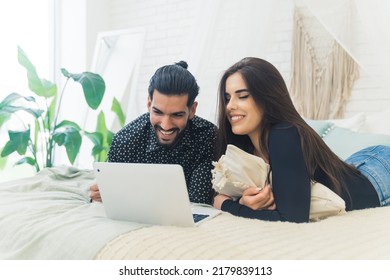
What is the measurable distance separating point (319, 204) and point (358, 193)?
0.29 meters

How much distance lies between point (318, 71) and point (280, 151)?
1516mm

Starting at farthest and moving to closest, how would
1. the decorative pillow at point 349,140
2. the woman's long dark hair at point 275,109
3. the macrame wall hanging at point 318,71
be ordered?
the macrame wall hanging at point 318,71 → the decorative pillow at point 349,140 → the woman's long dark hair at point 275,109

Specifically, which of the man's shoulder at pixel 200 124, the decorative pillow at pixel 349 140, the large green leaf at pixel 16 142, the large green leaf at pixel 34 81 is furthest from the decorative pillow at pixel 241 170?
the large green leaf at pixel 34 81

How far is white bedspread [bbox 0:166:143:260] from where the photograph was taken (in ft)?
3.42

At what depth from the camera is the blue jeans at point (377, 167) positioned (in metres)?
1.51

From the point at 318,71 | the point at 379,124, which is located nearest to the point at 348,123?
the point at 379,124

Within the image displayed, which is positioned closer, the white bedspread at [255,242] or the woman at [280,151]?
the white bedspread at [255,242]

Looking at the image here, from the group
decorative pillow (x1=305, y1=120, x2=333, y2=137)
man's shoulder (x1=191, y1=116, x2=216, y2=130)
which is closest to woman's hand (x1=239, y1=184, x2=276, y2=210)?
man's shoulder (x1=191, y1=116, x2=216, y2=130)

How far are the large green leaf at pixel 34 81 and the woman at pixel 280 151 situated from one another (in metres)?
1.63

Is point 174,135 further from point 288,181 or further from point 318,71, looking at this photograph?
point 318,71

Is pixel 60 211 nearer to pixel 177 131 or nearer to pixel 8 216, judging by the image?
pixel 8 216

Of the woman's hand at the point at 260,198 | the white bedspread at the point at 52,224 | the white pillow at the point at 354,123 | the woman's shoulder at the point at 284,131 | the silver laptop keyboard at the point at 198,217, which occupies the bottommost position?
the white bedspread at the point at 52,224

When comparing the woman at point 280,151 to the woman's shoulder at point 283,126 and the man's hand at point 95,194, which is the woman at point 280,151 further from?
the man's hand at point 95,194
